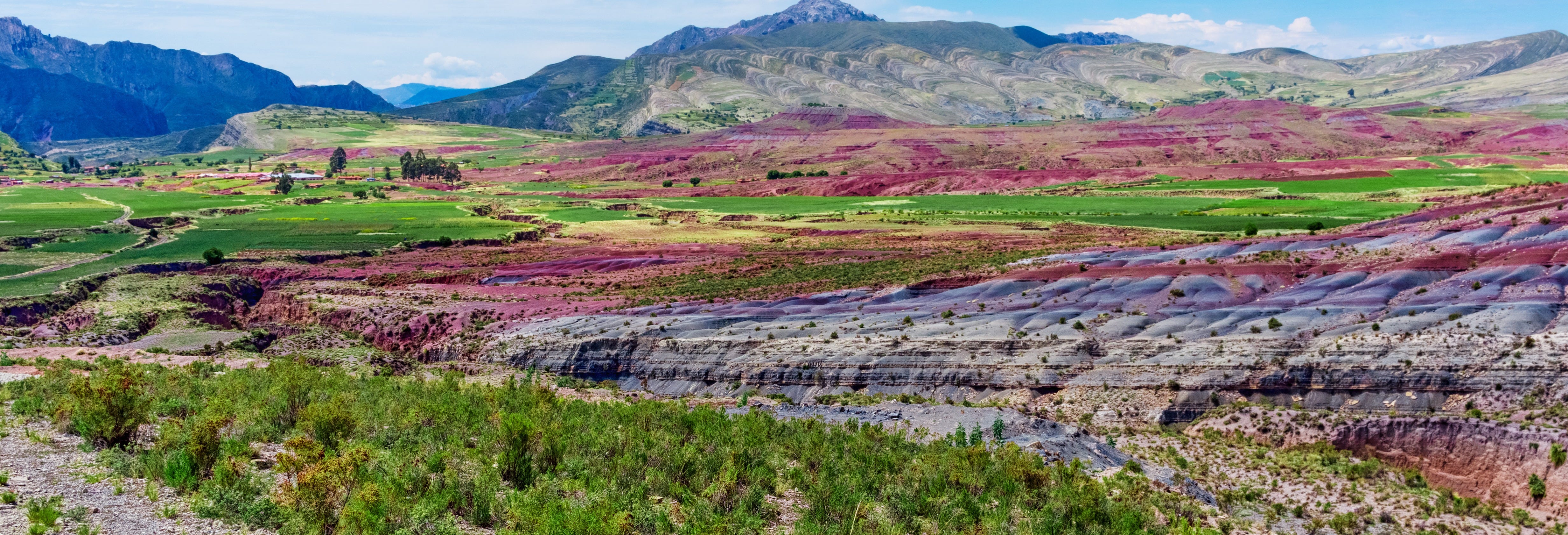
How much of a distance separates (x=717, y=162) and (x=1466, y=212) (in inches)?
5646

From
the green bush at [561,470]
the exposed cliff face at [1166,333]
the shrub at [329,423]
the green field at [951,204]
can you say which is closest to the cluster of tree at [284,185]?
the green field at [951,204]

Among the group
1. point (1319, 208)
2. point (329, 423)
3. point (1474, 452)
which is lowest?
point (1474, 452)

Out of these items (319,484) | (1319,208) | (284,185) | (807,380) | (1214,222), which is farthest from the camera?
(284,185)

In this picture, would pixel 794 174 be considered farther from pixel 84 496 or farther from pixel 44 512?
pixel 44 512

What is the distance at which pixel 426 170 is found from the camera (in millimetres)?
186875

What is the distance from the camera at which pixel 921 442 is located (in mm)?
26484

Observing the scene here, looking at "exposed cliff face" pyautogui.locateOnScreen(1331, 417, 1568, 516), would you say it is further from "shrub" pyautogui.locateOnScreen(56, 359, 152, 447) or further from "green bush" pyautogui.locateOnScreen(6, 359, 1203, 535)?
"shrub" pyautogui.locateOnScreen(56, 359, 152, 447)

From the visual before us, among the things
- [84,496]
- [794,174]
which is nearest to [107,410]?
[84,496]

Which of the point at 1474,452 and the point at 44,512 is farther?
the point at 1474,452

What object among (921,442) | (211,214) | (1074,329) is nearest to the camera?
(921,442)

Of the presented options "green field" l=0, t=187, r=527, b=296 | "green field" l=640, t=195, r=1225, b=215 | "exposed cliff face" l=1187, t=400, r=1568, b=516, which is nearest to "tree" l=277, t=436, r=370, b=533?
"exposed cliff face" l=1187, t=400, r=1568, b=516

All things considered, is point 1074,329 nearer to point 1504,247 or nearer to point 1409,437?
point 1409,437

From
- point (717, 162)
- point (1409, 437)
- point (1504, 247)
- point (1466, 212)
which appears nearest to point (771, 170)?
point (717, 162)

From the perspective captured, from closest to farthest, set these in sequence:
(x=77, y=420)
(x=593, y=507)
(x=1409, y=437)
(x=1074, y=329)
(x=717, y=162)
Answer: (x=593, y=507)
(x=77, y=420)
(x=1409, y=437)
(x=1074, y=329)
(x=717, y=162)
